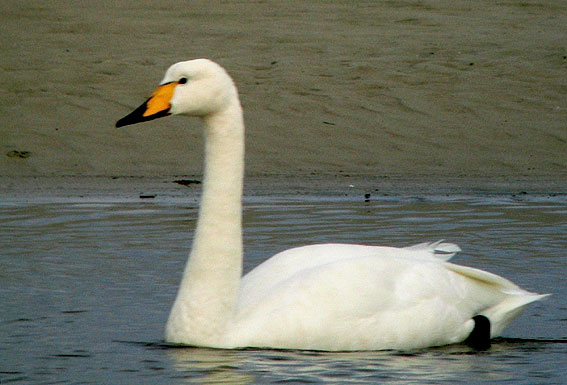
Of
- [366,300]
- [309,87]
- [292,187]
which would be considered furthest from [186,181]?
[366,300]

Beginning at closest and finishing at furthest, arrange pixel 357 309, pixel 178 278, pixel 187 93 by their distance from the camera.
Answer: pixel 187 93
pixel 357 309
pixel 178 278

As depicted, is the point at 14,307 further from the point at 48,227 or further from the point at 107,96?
the point at 107,96

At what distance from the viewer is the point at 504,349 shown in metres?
5.94

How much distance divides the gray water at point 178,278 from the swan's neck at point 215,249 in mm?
122

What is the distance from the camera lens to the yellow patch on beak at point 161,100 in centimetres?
554

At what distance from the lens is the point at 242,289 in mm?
5996

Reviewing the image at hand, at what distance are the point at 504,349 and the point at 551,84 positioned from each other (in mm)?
9944

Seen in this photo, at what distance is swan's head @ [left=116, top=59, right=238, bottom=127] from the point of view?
5531 mm

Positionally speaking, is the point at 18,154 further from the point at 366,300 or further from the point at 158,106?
the point at 366,300

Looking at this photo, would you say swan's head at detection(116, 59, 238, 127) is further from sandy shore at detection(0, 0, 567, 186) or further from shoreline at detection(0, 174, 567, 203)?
sandy shore at detection(0, 0, 567, 186)

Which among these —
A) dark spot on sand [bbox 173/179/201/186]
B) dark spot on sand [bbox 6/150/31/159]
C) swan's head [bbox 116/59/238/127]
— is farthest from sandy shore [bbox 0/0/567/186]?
swan's head [bbox 116/59/238/127]

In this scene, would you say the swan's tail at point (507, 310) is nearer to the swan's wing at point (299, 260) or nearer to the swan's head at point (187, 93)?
the swan's wing at point (299, 260)

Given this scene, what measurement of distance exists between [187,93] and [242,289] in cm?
100

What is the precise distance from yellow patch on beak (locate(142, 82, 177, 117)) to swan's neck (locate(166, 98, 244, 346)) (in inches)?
8.3
